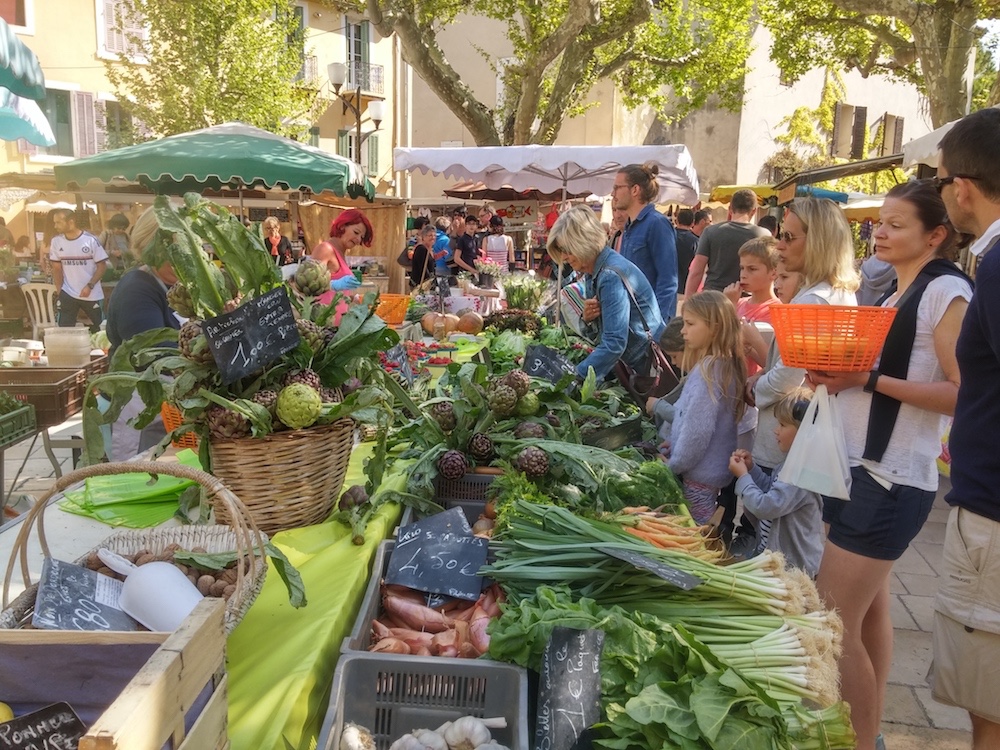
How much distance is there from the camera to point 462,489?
8.19ft

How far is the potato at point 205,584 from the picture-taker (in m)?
1.49

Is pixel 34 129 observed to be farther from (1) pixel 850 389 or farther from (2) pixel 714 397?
(1) pixel 850 389

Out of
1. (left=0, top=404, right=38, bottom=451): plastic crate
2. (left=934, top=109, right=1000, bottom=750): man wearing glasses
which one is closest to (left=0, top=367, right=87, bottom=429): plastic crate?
(left=0, top=404, right=38, bottom=451): plastic crate

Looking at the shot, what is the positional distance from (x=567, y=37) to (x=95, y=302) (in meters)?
8.42

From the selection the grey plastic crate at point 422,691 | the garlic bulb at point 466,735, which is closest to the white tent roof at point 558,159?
the grey plastic crate at point 422,691

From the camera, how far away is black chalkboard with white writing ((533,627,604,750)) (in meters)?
1.38

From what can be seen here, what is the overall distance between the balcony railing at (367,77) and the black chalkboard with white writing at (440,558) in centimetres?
2712

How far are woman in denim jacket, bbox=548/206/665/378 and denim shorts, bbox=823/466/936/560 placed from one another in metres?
1.65

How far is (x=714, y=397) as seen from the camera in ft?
9.73

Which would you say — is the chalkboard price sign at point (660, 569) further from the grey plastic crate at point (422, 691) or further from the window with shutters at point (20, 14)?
the window with shutters at point (20, 14)

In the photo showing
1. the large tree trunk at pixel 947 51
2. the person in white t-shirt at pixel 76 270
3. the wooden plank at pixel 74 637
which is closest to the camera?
the wooden plank at pixel 74 637

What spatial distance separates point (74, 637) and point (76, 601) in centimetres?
27

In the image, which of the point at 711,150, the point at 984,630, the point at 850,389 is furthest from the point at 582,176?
the point at 711,150

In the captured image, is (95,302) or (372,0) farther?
(372,0)
